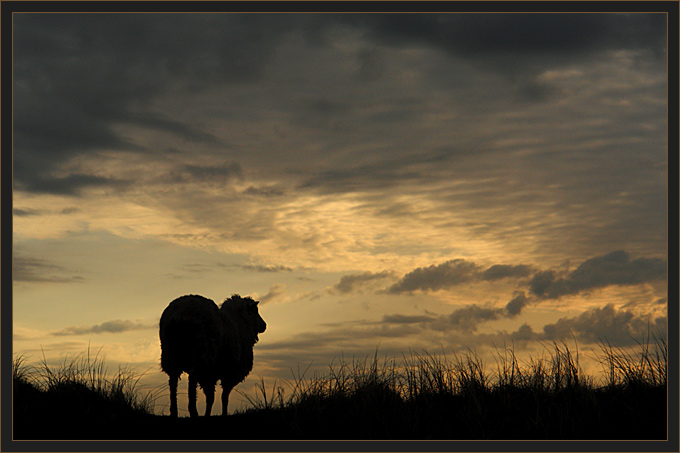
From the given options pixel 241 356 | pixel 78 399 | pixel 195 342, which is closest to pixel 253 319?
pixel 241 356

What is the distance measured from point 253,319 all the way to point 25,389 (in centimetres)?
474

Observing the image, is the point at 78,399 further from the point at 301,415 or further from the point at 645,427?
the point at 645,427

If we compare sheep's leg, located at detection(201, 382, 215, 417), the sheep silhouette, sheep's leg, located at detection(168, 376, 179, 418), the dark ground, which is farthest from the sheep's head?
the dark ground

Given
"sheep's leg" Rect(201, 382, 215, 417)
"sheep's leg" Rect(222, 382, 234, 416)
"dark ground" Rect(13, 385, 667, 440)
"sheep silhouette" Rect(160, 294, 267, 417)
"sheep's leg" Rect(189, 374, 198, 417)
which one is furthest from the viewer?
"sheep's leg" Rect(222, 382, 234, 416)

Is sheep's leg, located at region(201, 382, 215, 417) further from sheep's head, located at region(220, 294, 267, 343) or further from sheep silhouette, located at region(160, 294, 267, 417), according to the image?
sheep's head, located at region(220, 294, 267, 343)

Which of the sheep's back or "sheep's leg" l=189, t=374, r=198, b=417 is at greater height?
the sheep's back

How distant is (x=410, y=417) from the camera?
10.7m

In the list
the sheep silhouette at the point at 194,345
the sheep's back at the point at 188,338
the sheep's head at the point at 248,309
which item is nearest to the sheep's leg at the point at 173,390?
the sheep silhouette at the point at 194,345

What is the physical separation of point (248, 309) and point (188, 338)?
2.81 m

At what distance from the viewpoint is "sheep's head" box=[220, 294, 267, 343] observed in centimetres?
1482

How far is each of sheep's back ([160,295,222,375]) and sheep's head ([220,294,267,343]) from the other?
7.11 feet

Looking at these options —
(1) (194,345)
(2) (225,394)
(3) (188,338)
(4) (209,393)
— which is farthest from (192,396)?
(2) (225,394)

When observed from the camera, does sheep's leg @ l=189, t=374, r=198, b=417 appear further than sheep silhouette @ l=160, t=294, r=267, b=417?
No

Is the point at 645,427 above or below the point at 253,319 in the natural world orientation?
below
